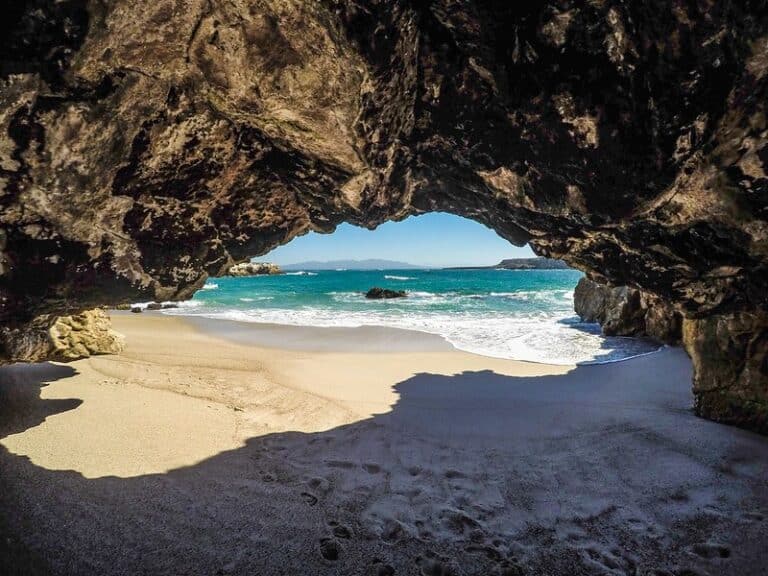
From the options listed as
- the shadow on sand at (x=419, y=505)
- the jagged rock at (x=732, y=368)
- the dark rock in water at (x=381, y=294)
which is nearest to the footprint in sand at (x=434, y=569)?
the shadow on sand at (x=419, y=505)

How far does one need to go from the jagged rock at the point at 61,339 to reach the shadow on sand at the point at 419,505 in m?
0.97

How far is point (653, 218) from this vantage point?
3.79 metres

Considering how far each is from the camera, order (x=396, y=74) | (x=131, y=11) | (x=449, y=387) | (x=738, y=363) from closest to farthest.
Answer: (x=131, y=11) → (x=396, y=74) → (x=738, y=363) → (x=449, y=387)

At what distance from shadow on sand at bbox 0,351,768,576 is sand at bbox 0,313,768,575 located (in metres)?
0.02

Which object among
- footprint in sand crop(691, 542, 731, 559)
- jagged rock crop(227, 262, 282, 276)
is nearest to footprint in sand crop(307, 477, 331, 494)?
footprint in sand crop(691, 542, 731, 559)

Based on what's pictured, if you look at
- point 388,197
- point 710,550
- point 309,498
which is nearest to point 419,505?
point 309,498

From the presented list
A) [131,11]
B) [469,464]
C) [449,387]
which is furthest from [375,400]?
[131,11]

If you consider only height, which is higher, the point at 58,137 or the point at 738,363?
the point at 58,137

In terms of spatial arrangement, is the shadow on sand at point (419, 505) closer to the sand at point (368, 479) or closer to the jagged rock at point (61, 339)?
the sand at point (368, 479)

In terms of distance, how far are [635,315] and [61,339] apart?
16662 mm

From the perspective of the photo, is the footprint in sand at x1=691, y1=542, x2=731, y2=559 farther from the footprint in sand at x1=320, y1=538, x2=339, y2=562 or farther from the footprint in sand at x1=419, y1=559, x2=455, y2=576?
the footprint in sand at x1=320, y1=538, x2=339, y2=562

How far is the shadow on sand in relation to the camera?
3.16m

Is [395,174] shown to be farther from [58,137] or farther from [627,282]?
[627,282]

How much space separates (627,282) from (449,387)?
12.9ft
